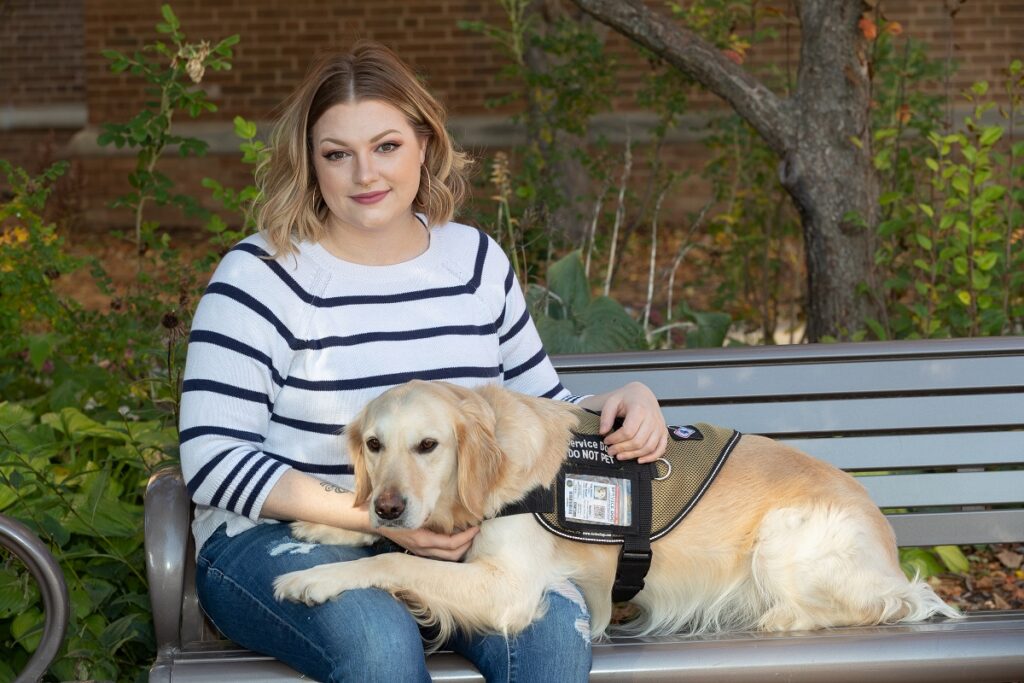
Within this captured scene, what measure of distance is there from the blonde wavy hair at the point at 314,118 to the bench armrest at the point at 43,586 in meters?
0.84

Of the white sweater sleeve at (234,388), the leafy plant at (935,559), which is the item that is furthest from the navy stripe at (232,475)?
the leafy plant at (935,559)

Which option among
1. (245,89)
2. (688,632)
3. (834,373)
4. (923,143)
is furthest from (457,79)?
(688,632)

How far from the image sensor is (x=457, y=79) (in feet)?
36.8

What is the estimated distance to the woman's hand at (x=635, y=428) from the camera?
2820mm

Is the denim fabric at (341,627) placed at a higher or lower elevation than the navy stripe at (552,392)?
lower

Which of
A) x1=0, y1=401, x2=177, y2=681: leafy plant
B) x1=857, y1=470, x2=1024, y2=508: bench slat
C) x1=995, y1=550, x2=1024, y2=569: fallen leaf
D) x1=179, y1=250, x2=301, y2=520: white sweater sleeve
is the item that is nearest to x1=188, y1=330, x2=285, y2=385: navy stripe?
x1=179, y1=250, x2=301, y2=520: white sweater sleeve

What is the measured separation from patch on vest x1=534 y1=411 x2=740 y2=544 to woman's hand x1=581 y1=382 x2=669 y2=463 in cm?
3

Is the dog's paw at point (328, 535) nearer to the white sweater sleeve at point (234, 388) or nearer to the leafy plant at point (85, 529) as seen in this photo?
the white sweater sleeve at point (234, 388)

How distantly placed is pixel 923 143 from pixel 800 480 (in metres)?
3.67

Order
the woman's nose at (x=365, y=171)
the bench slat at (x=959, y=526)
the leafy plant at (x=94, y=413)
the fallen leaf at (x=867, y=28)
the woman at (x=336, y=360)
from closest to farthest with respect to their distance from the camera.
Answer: the woman at (x=336, y=360), the woman's nose at (x=365, y=171), the leafy plant at (x=94, y=413), the bench slat at (x=959, y=526), the fallen leaf at (x=867, y=28)

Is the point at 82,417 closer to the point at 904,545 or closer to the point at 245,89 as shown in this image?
the point at 904,545

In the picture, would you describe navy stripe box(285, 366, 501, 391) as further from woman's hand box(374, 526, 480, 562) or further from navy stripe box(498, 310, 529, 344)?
woman's hand box(374, 526, 480, 562)

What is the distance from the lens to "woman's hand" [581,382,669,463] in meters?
2.82

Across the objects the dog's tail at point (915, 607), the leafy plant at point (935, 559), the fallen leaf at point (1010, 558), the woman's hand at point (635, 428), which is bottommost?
the fallen leaf at point (1010, 558)
